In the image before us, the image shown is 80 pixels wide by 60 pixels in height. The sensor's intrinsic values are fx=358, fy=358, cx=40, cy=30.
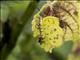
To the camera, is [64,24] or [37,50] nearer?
[64,24]

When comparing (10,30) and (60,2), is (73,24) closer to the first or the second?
(60,2)

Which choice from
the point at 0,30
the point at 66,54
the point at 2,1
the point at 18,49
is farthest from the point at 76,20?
the point at 66,54

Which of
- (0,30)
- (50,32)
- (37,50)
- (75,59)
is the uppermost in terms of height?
(50,32)

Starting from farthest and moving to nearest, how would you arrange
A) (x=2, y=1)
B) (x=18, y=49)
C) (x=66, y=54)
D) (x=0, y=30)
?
(x=66, y=54) → (x=18, y=49) → (x=0, y=30) → (x=2, y=1)

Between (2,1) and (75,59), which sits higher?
(2,1)

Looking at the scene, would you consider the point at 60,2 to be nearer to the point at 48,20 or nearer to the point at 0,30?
the point at 48,20

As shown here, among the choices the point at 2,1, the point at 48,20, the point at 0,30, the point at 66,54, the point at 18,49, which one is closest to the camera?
the point at 48,20

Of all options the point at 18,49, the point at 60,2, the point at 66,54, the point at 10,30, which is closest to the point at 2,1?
the point at 10,30
